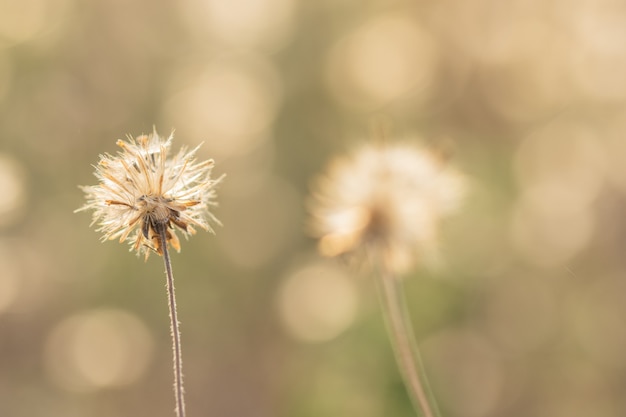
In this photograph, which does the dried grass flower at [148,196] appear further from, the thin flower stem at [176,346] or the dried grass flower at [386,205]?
the dried grass flower at [386,205]

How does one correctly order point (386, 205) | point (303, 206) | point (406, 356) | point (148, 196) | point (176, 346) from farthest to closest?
point (303, 206)
point (386, 205)
point (406, 356)
point (148, 196)
point (176, 346)

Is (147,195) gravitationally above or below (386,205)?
below

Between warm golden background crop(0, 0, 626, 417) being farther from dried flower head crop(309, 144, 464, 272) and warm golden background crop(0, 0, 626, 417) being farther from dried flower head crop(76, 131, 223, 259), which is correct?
dried flower head crop(76, 131, 223, 259)

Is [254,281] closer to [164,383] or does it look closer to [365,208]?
[164,383]

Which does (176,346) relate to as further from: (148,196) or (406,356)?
(406,356)

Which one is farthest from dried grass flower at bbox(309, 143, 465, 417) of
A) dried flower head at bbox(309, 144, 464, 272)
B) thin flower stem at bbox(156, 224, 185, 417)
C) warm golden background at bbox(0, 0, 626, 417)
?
warm golden background at bbox(0, 0, 626, 417)

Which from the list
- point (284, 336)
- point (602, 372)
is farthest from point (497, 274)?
point (284, 336)

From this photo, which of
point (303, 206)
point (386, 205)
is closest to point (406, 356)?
point (386, 205)
